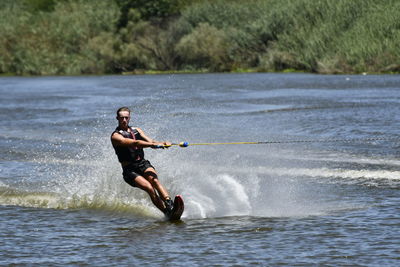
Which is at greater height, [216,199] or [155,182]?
[155,182]

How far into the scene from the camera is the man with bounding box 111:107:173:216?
34.2ft

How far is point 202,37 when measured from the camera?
6950 cm

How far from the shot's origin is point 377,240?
8711 millimetres

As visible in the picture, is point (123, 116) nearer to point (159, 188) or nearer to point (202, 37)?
point (159, 188)

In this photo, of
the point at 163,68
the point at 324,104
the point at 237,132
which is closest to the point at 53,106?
the point at 324,104

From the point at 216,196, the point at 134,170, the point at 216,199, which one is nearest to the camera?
the point at 134,170

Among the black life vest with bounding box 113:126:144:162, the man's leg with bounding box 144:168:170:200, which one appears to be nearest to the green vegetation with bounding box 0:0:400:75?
the black life vest with bounding box 113:126:144:162

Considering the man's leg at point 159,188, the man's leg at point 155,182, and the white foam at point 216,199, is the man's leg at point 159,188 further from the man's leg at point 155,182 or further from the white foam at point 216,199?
the white foam at point 216,199

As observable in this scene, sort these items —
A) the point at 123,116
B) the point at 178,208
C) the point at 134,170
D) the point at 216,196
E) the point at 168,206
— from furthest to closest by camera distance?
the point at 216,196 → the point at 134,170 → the point at 123,116 → the point at 168,206 → the point at 178,208

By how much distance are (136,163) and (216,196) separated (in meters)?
1.50

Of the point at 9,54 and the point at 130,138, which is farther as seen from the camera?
the point at 9,54

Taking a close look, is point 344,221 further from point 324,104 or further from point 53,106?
point 53,106

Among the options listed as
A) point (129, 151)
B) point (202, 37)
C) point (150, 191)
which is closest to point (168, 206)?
point (150, 191)

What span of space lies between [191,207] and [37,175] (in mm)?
4859
